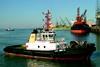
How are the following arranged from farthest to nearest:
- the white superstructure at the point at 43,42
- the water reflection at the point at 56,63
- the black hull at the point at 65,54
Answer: the white superstructure at the point at 43,42 → the black hull at the point at 65,54 → the water reflection at the point at 56,63

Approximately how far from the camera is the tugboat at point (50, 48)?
133 ft

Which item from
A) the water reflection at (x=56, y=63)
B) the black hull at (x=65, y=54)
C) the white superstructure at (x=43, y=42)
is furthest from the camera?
the white superstructure at (x=43, y=42)

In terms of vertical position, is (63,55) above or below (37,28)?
below

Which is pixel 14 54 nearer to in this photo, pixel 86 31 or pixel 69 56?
pixel 69 56

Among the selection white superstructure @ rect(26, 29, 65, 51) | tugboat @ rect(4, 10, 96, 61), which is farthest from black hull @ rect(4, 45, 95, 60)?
white superstructure @ rect(26, 29, 65, 51)

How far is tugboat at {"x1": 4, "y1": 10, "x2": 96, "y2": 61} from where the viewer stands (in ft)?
133

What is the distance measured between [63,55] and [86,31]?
9799 centimetres

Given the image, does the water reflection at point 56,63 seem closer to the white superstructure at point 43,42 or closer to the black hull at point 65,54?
the black hull at point 65,54

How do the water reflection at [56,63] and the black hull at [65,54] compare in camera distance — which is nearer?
the water reflection at [56,63]

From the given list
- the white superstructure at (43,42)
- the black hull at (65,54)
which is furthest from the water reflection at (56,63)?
the white superstructure at (43,42)

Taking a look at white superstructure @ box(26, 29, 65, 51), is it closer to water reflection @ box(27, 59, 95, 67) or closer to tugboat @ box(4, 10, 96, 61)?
tugboat @ box(4, 10, 96, 61)

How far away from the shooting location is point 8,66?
39.5m

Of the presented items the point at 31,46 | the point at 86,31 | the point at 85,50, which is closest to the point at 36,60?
the point at 31,46

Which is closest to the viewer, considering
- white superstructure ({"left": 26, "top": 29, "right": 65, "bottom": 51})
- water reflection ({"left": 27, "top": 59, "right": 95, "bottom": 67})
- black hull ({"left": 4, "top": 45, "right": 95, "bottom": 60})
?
water reflection ({"left": 27, "top": 59, "right": 95, "bottom": 67})
